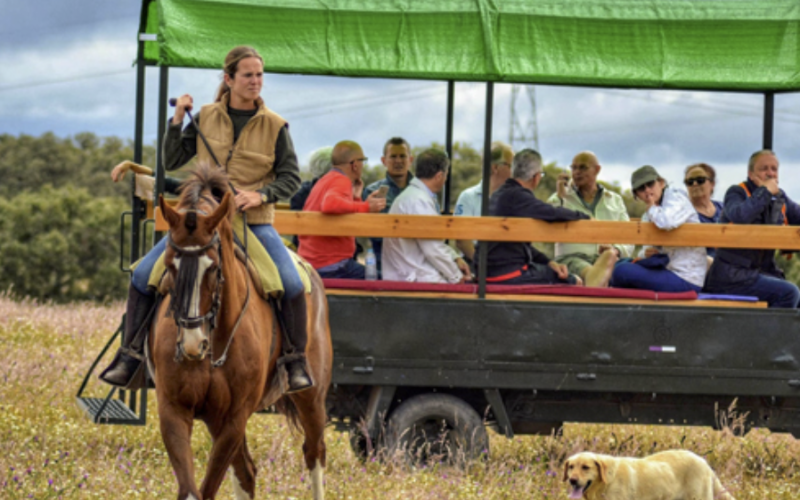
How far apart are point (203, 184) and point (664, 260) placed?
148 inches

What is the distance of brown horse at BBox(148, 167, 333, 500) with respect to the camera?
16.3 ft

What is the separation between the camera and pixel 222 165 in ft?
20.4

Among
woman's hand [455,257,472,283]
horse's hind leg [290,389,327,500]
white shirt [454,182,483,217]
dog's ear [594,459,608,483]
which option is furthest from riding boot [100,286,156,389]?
white shirt [454,182,483,217]

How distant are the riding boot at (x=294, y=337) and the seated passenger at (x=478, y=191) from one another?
2.60 m

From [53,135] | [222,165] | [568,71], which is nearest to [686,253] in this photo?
[568,71]

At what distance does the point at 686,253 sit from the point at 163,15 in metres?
4.02

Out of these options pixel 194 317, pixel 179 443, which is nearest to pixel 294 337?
pixel 179 443

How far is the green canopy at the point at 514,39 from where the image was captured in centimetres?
743

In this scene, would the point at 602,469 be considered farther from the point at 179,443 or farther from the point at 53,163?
the point at 53,163

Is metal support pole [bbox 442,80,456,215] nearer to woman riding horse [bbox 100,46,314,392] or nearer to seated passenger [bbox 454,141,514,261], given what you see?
seated passenger [bbox 454,141,514,261]

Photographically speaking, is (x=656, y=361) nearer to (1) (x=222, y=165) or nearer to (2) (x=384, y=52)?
Answer: (2) (x=384, y=52)

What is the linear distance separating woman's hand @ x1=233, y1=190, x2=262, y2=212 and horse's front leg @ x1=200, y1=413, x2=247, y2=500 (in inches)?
45.1

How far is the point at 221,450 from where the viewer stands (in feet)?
18.2

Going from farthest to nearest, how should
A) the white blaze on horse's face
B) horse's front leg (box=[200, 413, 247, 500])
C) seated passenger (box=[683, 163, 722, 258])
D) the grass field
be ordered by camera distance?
seated passenger (box=[683, 163, 722, 258]), the grass field, horse's front leg (box=[200, 413, 247, 500]), the white blaze on horse's face
